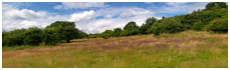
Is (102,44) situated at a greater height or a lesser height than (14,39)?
lesser

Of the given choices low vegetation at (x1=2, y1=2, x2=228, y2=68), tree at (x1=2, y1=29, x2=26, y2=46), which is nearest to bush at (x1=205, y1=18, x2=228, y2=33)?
low vegetation at (x1=2, y1=2, x2=228, y2=68)

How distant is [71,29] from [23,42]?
1322 cm

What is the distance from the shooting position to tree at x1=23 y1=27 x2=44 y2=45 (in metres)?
20.2

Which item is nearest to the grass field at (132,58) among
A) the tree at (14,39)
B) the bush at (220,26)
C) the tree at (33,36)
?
the tree at (33,36)

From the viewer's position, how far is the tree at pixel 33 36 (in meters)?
20.2

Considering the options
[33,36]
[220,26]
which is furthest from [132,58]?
[220,26]

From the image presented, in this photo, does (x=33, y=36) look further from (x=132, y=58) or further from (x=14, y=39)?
(x=132, y=58)

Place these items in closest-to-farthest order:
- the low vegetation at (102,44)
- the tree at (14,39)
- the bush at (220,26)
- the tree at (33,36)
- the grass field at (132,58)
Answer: the grass field at (132,58) → the low vegetation at (102,44) → the tree at (33,36) → the tree at (14,39) → the bush at (220,26)

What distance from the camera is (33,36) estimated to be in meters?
20.8

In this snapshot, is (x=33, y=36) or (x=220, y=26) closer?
(x=33, y=36)

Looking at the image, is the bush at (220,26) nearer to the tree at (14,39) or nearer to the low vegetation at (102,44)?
the low vegetation at (102,44)

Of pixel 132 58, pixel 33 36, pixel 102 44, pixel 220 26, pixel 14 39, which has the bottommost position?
pixel 102 44

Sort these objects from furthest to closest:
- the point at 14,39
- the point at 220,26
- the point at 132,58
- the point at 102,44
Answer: the point at 220,26 < the point at 14,39 < the point at 102,44 < the point at 132,58

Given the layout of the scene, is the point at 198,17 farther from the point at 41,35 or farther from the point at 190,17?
the point at 41,35
